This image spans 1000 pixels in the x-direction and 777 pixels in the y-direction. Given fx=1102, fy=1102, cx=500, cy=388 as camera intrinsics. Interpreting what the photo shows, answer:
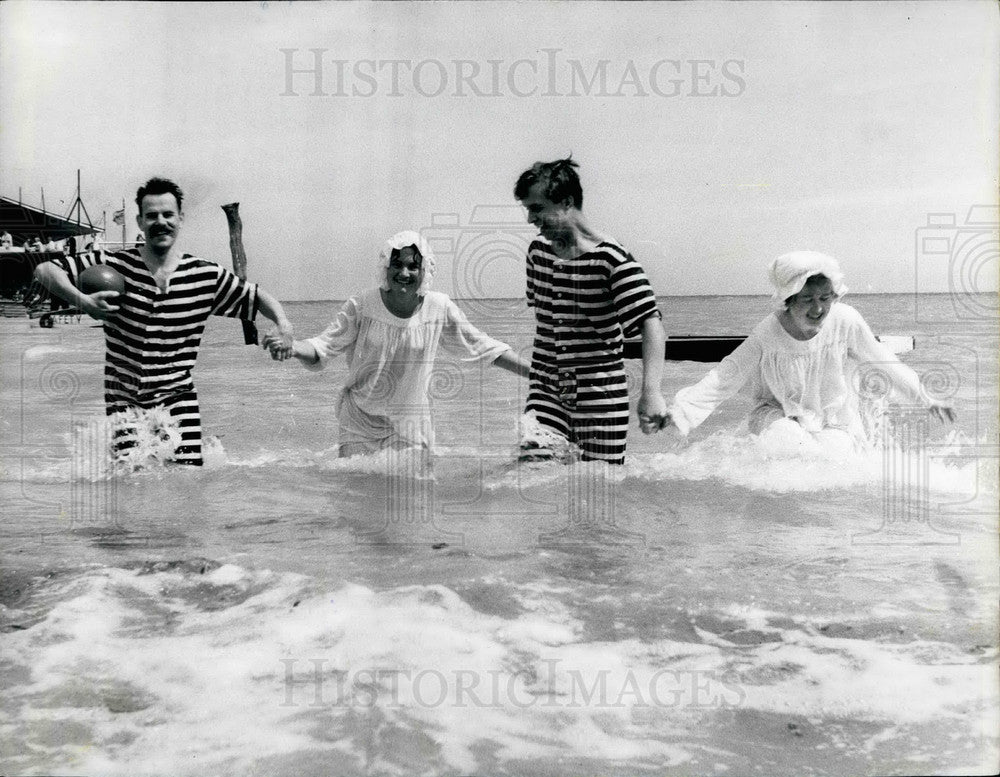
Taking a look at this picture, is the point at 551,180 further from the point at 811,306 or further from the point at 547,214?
the point at 811,306

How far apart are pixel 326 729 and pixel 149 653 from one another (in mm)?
961

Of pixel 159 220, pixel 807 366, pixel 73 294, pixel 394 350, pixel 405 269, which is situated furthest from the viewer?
pixel 807 366

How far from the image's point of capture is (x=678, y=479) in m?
7.04

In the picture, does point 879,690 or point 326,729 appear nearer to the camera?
point 326,729

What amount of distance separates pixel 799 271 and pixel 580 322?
134cm

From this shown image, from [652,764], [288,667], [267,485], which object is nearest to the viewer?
[652,764]

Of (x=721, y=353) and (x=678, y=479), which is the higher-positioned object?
(x=721, y=353)

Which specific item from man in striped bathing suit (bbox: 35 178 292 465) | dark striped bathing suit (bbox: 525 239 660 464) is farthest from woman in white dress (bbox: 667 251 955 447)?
man in striped bathing suit (bbox: 35 178 292 465)

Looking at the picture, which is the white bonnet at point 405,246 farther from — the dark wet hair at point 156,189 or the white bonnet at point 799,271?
the white bonnet at point 799,271

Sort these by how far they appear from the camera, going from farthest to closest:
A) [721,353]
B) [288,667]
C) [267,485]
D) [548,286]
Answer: [721,353]
[267,485]
[548,286]
[288,667]

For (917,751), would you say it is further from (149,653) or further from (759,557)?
(149,653)

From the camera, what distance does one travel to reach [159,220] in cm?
559

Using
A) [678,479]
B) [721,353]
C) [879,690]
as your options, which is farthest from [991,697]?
[721,353]

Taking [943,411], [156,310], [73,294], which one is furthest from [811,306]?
[73,294]
